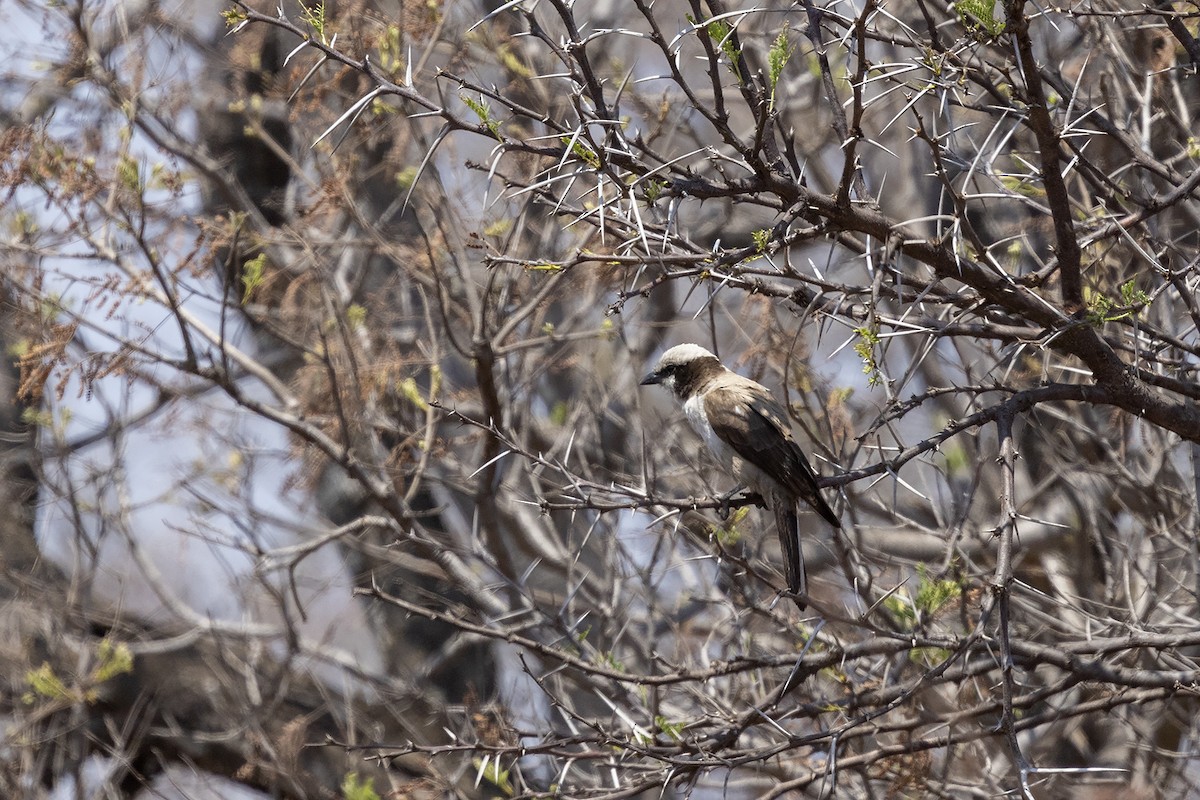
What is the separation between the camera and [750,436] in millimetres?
4496

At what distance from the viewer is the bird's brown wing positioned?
13.6 ft

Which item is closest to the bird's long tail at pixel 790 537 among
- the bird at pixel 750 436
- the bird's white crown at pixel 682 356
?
the bird at pixel 750 436

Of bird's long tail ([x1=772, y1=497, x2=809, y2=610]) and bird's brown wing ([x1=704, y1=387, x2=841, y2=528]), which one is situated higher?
bird's brown wing ([x1=704, y1=387, x2=841, y2=528])

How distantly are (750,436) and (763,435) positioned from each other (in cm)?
7

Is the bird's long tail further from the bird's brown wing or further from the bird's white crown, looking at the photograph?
the bird's white crown

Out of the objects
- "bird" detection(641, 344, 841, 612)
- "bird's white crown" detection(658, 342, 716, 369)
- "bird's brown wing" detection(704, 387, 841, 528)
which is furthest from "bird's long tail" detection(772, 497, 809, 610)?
"bird's white crown" detection(658, 342, 716, 369)

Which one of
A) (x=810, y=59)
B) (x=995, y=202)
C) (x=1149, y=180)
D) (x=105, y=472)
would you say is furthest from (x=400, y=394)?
(x=995, y=202)

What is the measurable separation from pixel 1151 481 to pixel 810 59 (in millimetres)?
2878


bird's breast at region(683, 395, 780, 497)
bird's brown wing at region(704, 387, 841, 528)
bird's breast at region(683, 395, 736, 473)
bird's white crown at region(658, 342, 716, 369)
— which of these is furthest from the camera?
bird's white crown at region(658, 342, 716, 369)

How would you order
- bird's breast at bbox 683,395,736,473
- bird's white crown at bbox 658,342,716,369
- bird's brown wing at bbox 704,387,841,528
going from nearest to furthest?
bird's brown wing at bbox 704,387,841,528 → bird's breast at bbox 683,395,736,473 → bird's white crown at bbox 658,342,716,369

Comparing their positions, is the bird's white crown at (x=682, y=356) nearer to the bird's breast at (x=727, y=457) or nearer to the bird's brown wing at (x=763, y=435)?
the bird's breast at (x=727, y=457)

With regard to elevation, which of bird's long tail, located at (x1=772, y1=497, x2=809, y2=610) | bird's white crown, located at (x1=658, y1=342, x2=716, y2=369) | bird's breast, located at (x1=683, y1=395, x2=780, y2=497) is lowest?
bird's long tail, located at (x1=772, y1=497, x2=809, y2=610)

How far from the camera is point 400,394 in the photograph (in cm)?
605

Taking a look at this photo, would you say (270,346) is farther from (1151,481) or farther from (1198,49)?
(1198,49)
